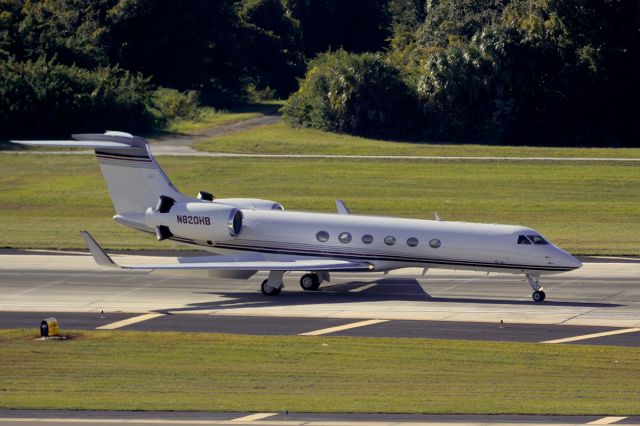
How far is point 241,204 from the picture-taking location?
4175 cm

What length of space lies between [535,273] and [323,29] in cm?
9136

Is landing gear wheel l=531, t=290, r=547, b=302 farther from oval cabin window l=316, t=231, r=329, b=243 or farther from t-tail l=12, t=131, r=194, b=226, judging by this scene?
t-tail l=12, t=131, r=194, b=226

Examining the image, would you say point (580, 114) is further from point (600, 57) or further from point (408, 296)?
point (408, 296)

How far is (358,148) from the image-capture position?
77938 millimetres

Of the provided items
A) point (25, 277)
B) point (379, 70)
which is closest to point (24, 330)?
point (25, 277)

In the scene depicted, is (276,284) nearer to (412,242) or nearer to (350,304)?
(350,304)

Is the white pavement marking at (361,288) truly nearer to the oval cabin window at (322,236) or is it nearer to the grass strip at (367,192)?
the oval cabin window at (322,236)

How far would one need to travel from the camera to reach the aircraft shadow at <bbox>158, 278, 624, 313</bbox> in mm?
37094

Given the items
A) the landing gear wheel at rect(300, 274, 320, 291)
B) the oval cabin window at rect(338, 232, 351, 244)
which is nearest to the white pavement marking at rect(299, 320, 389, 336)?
the oval cabin window at rect(338, 232, 351, 244)

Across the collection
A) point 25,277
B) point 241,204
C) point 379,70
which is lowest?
point 25,277

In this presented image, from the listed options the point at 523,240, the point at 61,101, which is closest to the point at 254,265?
the point at 523,240

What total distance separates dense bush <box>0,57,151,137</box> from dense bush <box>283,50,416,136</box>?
1279cm

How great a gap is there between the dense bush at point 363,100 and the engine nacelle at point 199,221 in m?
45.0

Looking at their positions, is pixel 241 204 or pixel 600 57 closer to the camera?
pixel 241 204
